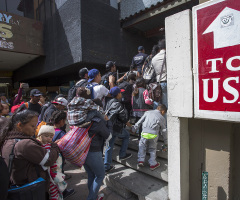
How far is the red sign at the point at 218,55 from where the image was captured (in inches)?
64.1

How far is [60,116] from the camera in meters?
2.69

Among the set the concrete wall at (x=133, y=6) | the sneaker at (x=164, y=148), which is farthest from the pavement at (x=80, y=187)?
the concrete wall at (x=133, y=6)


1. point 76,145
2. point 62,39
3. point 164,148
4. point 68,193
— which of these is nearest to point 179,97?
point 76,145

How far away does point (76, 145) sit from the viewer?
2.15 m

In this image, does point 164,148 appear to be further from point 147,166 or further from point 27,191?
point 27,191

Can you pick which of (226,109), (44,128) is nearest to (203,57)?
(226,109)

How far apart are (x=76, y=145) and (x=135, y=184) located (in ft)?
4.86

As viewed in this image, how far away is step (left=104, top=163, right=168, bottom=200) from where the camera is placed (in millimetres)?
2576

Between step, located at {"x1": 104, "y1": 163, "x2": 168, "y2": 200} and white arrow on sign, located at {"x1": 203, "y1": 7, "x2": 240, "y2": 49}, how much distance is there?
2.36 m

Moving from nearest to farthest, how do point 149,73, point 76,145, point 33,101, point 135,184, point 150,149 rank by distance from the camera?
point 76,145 < point 135,184 < point 150,149 < point 33,101 < point 149,73

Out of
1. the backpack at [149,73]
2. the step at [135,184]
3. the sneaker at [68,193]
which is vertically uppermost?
the backpack at [149,73]

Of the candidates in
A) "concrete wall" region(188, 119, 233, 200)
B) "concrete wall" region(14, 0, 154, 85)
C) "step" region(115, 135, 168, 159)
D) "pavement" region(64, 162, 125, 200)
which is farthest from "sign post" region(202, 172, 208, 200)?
"concrete wall" region(14, 0, 154, 85)

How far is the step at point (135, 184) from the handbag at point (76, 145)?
1174 millimetres

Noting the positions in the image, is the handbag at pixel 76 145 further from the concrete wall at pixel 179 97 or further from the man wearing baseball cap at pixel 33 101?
the man wearing baseball cap at pixel 33 101
